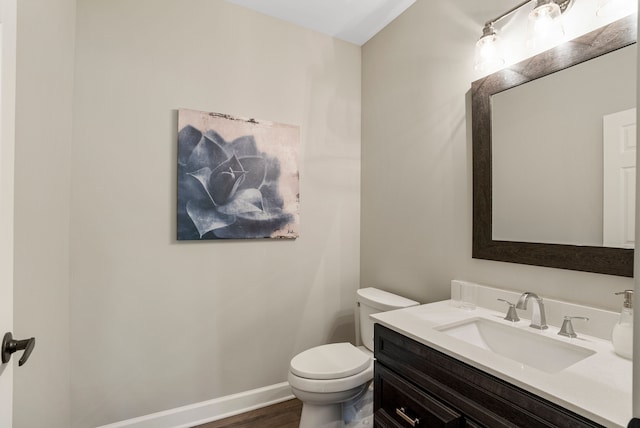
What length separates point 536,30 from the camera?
129cm

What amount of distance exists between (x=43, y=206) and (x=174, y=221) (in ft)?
2.26

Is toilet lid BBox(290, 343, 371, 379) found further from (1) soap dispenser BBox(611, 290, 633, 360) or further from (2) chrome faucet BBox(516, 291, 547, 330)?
(1) soap dispenser BBox(611, 290, 633, 360)

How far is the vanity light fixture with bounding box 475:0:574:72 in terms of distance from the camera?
4.09 ft

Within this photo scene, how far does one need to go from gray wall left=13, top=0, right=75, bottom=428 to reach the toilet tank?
1.49 m

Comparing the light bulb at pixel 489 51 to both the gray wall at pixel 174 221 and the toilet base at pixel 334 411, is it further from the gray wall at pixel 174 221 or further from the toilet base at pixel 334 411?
the toilet base at pixel 334 411

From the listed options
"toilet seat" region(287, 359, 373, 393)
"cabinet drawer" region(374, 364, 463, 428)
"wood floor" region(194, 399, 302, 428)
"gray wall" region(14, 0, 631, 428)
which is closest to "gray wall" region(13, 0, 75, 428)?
"gray wall" region(14, 0, 631, 428)

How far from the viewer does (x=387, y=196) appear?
7.09 ft

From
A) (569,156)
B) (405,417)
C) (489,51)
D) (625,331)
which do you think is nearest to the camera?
(625,331)

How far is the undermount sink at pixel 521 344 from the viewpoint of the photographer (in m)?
1.07

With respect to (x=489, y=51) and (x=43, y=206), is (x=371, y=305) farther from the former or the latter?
(x=43, y=206)

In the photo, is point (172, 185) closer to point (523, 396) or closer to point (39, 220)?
point (39, 220)

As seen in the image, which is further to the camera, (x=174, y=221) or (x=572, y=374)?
(x=174, y=221)

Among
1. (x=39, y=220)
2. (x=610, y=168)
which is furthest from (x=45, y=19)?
(x=610, y=168)

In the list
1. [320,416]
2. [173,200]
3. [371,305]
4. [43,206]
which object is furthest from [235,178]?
[320,416]
